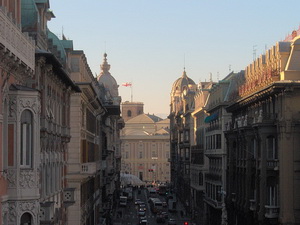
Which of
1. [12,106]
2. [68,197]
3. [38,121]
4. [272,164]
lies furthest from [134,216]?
[12,106]

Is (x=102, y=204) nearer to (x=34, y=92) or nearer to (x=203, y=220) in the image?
(x=203, y=220)

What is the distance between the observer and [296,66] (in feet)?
183

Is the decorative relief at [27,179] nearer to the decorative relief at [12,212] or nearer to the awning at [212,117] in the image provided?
the decorative relief at [12,212]

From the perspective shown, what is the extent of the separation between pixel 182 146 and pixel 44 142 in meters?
108

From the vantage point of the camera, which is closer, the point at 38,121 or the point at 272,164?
the point at 38,121

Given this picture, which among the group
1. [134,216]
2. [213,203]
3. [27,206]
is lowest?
[134,216]

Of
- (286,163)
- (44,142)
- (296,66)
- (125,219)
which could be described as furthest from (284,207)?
(125,219)

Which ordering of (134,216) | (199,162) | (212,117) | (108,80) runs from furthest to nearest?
(108,80) < (134,216) < (199,162) < (212,117)

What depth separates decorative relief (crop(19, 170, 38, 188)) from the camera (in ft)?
82.5

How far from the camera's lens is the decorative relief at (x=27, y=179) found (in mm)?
25161

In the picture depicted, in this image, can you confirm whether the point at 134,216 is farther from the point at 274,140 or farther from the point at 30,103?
the point at 30,103

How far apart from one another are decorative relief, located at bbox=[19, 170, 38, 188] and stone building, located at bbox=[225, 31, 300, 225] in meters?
31.4

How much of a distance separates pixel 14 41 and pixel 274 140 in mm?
35569

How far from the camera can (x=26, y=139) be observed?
25656 millimetres
